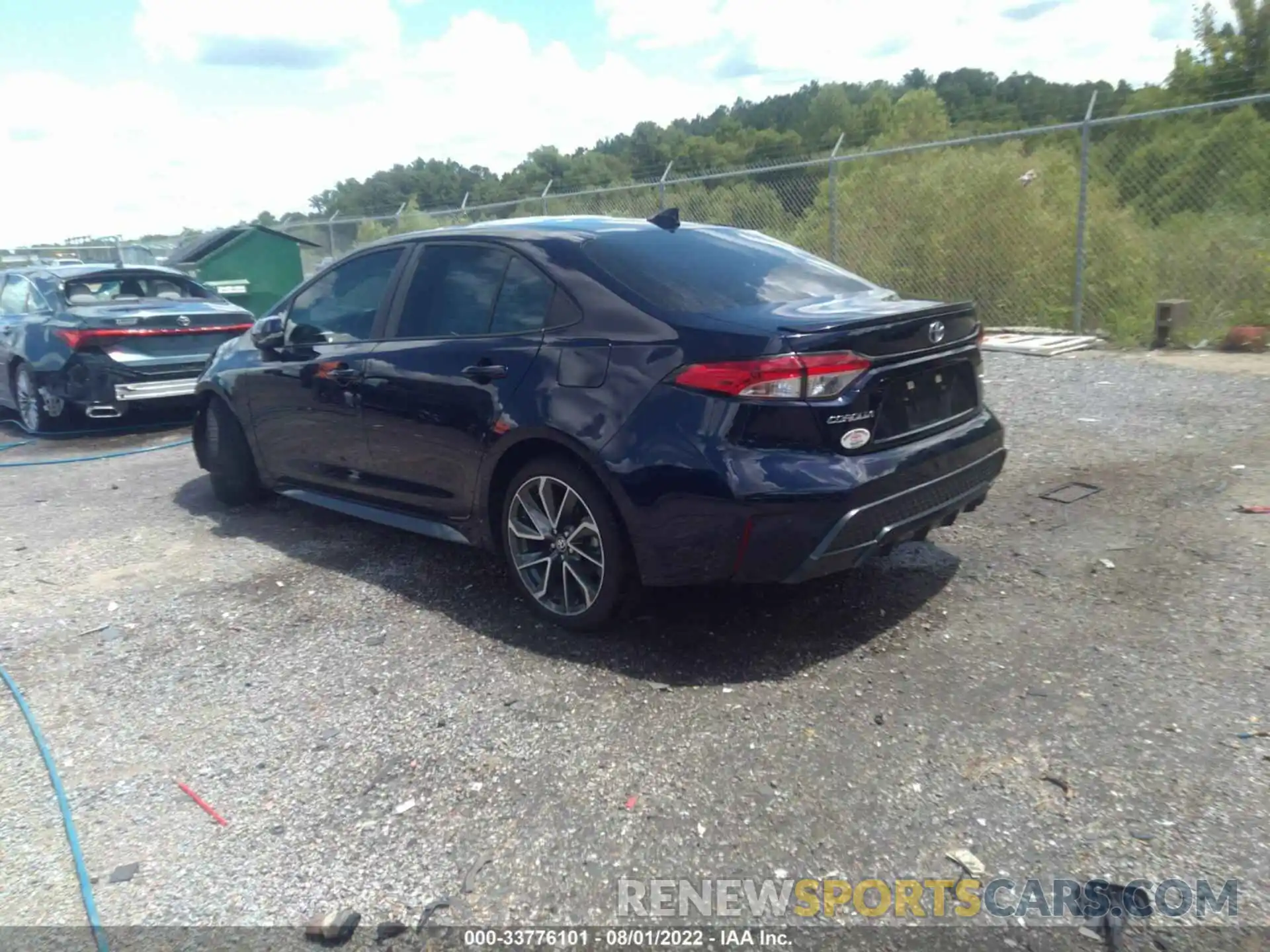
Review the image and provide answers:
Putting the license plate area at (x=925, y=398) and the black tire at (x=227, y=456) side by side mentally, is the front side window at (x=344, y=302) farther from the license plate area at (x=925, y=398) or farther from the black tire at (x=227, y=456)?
the license plate area at (x=925, y=398)

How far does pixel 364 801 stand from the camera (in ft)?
10.1

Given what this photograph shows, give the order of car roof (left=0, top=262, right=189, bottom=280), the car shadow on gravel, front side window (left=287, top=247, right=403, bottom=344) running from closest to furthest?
the car shadow on gravel < front side window (left=287, top=247, right=403, bottom=344) < car roof (left=0, top=262, right=189, bottom=280)

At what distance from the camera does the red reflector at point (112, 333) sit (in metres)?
8.66

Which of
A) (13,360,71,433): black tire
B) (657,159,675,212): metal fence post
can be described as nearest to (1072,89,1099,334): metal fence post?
(657,159,675,212): metal fence post

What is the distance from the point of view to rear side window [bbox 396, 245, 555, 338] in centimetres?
427

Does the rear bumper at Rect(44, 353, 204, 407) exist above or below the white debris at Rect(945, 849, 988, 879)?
above

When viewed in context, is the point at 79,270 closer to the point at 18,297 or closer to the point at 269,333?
the point at 18,297

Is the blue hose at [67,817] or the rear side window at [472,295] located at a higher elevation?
the rear side window at [472,295]

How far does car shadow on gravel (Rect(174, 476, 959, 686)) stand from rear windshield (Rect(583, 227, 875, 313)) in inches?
46.6

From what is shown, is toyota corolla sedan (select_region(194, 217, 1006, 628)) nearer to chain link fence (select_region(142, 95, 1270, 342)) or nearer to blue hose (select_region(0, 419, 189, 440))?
blue hose (select_region(0, 419, 189, 440))

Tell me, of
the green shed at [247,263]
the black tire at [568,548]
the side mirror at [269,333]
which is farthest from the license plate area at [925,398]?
the green shed at [247,263]

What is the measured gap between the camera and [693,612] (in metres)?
4.32

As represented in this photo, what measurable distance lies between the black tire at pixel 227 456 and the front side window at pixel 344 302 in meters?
0.97

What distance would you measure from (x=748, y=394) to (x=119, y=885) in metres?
2.41
